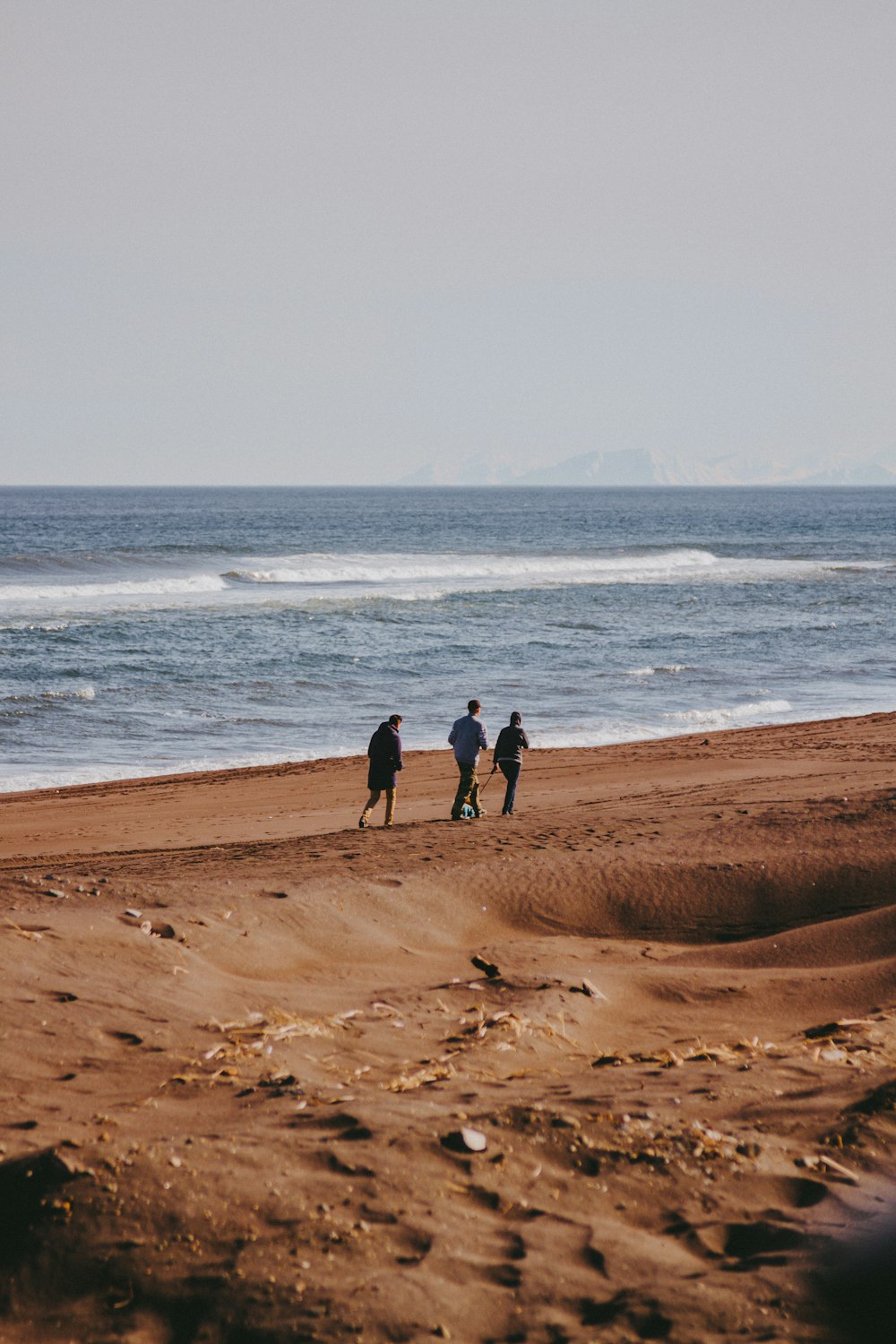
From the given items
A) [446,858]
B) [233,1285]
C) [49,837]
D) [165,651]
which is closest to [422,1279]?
[233,1285]

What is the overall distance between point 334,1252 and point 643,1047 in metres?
2.85

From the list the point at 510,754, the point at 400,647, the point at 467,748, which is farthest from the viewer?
the point at 400,647

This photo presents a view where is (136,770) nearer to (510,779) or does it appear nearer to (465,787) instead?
(465,787)

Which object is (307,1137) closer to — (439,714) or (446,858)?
(446,858)

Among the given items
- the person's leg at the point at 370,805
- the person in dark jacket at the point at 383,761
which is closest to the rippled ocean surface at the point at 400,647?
the person's leg at the point at 370,805

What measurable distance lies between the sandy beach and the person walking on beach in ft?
6.46

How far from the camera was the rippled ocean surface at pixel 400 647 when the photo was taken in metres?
20.9

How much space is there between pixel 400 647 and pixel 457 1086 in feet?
83.3

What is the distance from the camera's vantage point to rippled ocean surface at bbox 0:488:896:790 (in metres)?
20.9

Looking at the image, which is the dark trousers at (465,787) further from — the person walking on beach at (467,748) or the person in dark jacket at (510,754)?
the person in dark jacket at (510,754)

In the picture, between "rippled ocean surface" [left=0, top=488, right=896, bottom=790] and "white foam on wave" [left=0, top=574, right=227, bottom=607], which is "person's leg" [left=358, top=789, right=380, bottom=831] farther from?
"white foam on wave" [left=0, top=574, right=227, bottom=607]

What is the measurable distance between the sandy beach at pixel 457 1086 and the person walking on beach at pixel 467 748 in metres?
1.97

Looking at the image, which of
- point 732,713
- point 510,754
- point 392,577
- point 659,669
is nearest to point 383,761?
point 510,754

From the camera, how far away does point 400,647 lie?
3034cm
